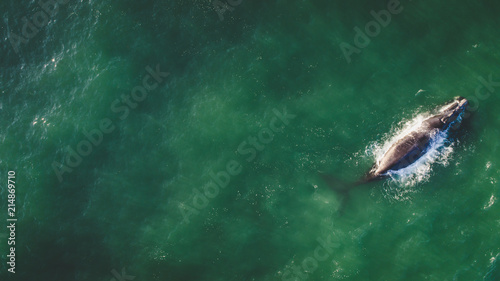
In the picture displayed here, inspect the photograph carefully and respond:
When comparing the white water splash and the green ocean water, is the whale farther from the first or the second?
the green ocean water

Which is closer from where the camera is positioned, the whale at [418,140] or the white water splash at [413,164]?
the whale at [418,140]

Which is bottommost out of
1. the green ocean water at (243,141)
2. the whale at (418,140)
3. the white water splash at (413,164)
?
the white water splash at (413,164)

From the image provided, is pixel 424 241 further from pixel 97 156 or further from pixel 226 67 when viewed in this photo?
pixel 97 156

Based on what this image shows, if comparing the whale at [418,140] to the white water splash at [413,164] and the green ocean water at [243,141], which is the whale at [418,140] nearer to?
the white water splash at [413,164]

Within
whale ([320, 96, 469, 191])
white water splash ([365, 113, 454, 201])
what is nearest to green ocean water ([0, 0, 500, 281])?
white water splash ([365, 113, 454, 201])

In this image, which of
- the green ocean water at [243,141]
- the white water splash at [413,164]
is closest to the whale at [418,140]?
the white water splash at [413,164]

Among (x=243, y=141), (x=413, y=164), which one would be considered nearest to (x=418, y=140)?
(x=413, y=164)

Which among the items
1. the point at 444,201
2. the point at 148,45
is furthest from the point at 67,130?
the point at 444,201
